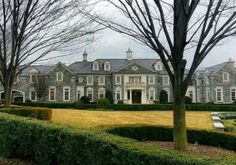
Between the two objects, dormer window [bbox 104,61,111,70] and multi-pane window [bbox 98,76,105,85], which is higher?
dormer window [bbox 104,61,111,70]

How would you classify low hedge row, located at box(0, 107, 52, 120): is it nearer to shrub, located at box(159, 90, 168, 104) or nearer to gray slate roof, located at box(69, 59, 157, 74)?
shrub, located at box(159, 90, 168, 104)

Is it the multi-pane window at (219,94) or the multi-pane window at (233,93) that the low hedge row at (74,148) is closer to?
the multi-pane window at (219,94)

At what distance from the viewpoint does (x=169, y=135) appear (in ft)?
37.9

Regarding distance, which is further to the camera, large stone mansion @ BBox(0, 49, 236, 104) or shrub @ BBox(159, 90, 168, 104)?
large stone mansion @ BBox(0, 49, 236, 104)

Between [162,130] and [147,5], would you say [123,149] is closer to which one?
[147,5]

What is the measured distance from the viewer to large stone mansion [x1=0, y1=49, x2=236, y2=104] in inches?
2156

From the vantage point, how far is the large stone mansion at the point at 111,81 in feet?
180

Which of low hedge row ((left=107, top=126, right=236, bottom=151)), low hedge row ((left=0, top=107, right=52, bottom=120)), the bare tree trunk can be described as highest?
the bare tree trunk

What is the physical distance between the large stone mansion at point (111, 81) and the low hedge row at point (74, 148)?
46187 mm

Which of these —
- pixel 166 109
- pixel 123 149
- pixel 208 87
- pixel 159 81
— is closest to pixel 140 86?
pixel 159 81

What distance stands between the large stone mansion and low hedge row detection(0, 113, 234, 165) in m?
46.2

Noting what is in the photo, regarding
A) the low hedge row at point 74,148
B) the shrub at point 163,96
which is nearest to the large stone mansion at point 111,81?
the shrub at point 163,96

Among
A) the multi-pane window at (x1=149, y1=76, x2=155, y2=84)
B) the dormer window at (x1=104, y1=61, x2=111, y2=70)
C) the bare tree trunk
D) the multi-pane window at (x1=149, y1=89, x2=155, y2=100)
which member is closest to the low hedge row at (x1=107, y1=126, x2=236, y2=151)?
the bare tree trunk


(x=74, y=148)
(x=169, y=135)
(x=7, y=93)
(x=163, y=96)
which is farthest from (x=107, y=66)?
(x=74, y=148)
